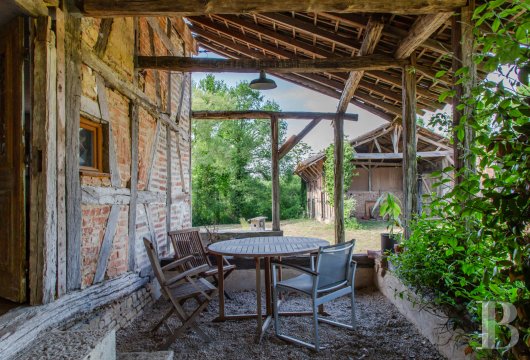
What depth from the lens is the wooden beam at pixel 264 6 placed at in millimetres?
2947

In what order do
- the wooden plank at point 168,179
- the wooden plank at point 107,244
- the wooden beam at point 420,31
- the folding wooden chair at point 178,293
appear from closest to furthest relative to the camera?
the folding wooden chair at point 178,293 → the wooden beam at point 420,31 → the wooden plank at point 107,244 → the wooden plank at point 168,179

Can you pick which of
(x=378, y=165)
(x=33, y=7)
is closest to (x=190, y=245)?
(x=33, y=7)

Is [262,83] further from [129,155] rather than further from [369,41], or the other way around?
[129,155]

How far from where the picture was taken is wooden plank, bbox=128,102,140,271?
4.06 metres

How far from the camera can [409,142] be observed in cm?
440

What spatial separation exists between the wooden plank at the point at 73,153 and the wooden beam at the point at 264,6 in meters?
0.31

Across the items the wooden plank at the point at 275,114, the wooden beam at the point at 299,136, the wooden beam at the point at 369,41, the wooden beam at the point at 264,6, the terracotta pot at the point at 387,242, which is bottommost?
the terracotta pot at the point at 387,242

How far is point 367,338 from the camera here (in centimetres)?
316

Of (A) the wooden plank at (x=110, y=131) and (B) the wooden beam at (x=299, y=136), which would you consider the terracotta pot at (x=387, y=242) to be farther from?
(A) the wooden plank at (x=110, y=131)

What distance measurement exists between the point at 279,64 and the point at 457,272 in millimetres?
3061

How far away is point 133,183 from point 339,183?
3904 mm

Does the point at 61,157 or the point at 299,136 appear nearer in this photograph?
the point at 61,157

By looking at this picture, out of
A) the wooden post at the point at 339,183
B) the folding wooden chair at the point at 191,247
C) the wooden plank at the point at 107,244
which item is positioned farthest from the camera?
the wooden post at the point at 339,183

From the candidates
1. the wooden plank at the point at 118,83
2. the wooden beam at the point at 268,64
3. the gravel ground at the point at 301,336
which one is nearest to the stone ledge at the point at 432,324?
the gravel ground at the point at 301,336
